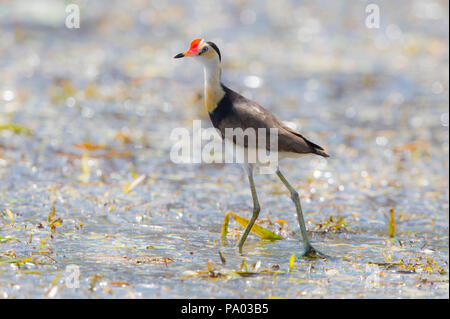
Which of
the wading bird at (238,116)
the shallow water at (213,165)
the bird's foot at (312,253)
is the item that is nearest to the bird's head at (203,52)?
the wading bird at (238,116)

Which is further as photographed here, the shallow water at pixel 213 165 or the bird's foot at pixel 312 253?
the bird's foot at pixel 312 253

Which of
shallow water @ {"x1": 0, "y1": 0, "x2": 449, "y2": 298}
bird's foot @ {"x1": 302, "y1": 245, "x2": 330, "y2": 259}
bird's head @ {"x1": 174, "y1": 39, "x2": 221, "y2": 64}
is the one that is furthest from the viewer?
bird's head @ {"x1": 174, "y1": 39, "x2": 221, "y2": 64}

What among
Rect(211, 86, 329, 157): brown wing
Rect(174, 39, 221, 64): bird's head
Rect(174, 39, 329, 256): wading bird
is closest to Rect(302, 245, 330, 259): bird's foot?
Rect(174, 39, 329, 256): wading bird

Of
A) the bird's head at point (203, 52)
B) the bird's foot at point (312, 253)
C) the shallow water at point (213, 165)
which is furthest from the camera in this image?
the bird's head at point (203, 52)

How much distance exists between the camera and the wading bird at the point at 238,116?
5.85 metres

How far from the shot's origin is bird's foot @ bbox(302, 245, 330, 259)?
18.9 ft

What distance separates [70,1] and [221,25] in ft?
9.85

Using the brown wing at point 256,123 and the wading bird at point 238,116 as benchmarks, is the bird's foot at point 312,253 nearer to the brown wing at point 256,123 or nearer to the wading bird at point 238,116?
the wading bird at point 238,116

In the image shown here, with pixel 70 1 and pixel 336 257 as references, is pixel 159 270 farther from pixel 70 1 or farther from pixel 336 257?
pixel 70 1

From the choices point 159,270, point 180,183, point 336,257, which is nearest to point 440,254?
point 336,257

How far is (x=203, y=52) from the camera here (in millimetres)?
5926

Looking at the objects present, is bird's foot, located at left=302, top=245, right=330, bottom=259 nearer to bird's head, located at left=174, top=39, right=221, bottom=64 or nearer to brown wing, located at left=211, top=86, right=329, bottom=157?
brown wing, located at left=211, top=86, right=329, bottom=157

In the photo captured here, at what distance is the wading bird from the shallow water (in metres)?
0.64

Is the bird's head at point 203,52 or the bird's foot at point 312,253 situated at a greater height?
the bird's head at point 203,52
